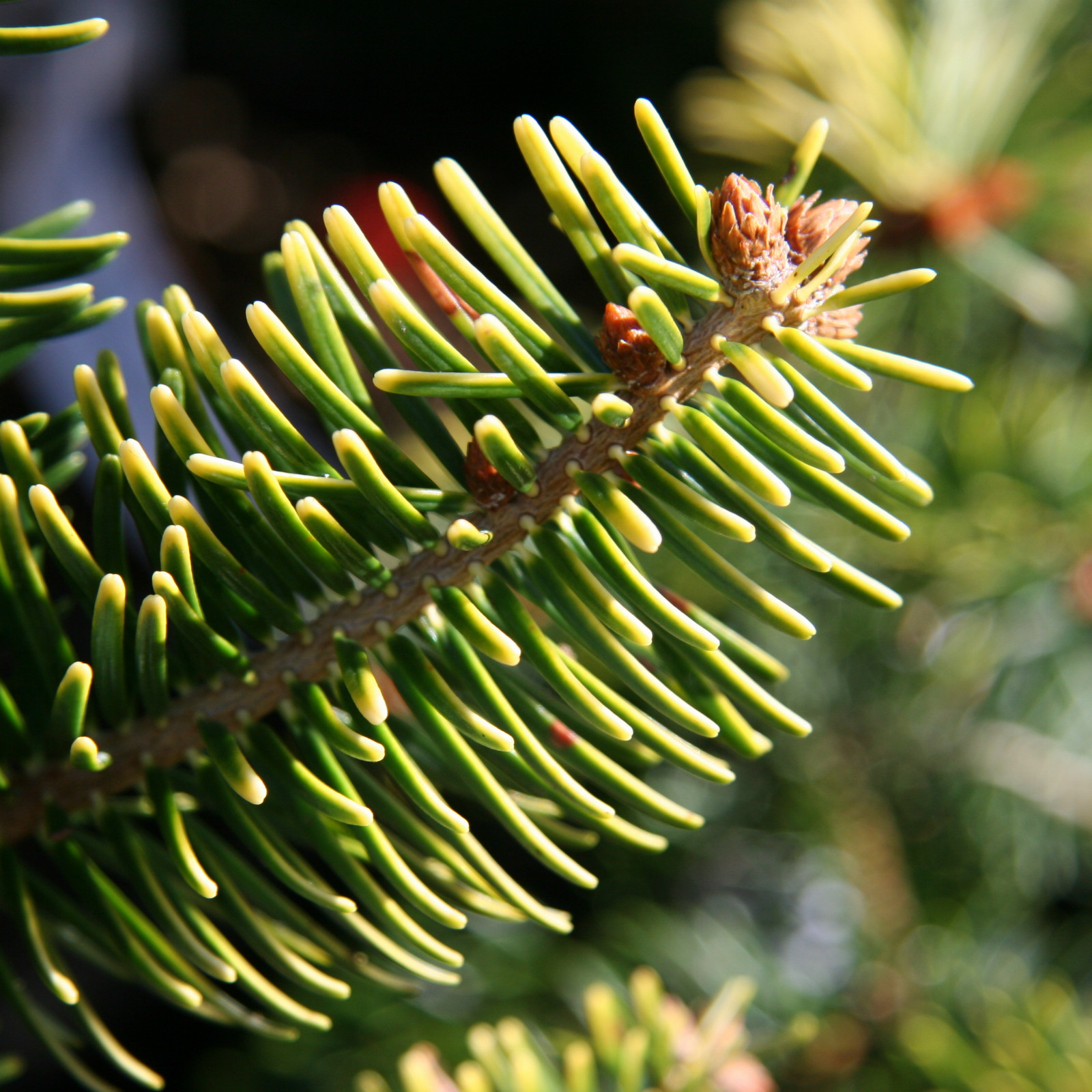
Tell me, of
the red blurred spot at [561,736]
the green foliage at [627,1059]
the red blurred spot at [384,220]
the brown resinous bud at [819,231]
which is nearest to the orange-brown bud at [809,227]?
the brown resinous bud at [819,231]

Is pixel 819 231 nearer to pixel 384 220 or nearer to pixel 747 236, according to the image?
pixel 747 236

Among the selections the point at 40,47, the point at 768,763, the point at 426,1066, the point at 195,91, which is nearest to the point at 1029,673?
the point at 768,763

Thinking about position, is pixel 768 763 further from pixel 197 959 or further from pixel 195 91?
pixel 195 91

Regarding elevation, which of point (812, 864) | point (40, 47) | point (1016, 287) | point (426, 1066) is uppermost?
point (40, 47)

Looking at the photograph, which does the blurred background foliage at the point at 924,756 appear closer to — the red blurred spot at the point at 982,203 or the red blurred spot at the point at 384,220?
the red blurred spot at the point at 982,203

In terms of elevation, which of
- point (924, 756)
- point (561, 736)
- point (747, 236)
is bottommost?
point (924, 756)

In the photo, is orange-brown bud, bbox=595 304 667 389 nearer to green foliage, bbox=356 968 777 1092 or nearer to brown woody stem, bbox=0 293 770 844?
brown woody stem, bbox=0 293 770 844

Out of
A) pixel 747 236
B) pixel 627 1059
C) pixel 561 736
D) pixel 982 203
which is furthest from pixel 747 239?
pixel 982 203

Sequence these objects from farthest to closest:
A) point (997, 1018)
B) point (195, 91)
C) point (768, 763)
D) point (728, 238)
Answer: point (195, 91)
point (768, 763)
point (997, 1018)
point (728, 238)

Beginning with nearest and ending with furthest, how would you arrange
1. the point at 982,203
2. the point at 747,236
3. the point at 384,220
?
the point at 747,236
the point at 982,203
the point at 384,220
